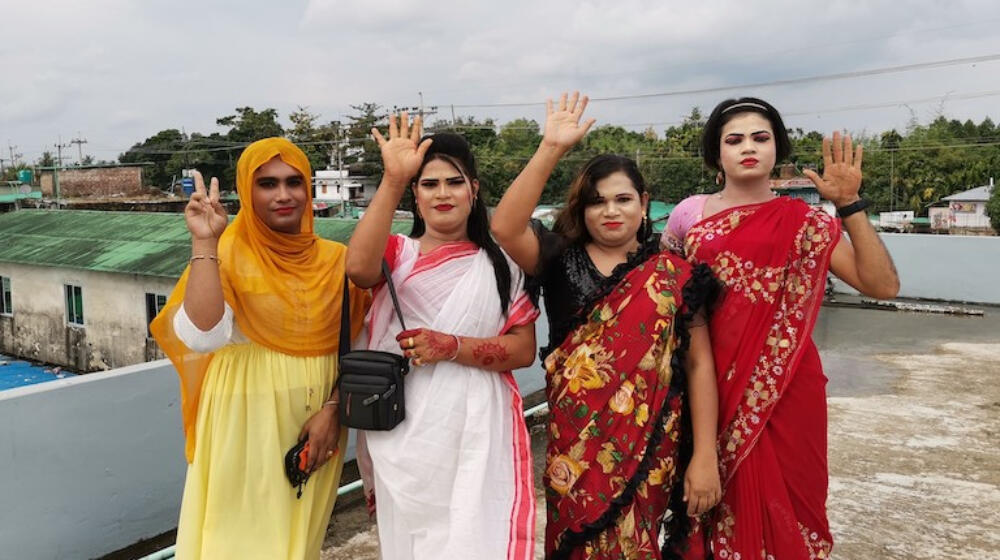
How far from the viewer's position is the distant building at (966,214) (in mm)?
24469

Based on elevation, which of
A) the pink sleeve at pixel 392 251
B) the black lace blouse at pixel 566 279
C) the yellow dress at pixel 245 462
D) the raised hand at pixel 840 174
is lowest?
the yellow dress at pixel 245 462

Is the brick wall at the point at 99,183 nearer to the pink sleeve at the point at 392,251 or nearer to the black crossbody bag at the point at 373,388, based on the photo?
the pink sleeve at the point at 392,251

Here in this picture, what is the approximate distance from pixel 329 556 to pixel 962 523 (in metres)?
3.08

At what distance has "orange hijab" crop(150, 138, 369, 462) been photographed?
1927 mm

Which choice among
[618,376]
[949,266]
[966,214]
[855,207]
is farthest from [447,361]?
[966,214]

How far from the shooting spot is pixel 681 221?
7.27 feet

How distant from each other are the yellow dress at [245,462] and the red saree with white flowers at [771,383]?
1.17 m

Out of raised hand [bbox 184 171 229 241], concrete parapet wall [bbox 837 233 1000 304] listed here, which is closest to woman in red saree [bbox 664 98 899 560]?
raised hand [bbox 184 171 229 241]

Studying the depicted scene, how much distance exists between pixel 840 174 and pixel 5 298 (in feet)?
53.6

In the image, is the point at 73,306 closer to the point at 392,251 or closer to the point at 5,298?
the point at 5,298

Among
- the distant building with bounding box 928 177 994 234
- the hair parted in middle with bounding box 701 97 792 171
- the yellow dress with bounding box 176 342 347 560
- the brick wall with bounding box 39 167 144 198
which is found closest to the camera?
the yellow dress with bounding box 176 342 347 560

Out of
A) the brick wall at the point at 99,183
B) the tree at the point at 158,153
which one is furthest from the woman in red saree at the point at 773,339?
the tree at the point at 158,153

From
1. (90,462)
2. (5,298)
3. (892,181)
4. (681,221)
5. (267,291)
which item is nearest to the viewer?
(267,291)

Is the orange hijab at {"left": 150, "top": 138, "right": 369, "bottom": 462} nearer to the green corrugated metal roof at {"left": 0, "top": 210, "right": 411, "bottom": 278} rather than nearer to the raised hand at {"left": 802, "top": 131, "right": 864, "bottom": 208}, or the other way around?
the raised hand at {"left": 802, "top": 131, "right": 864, "bottom": 208}
